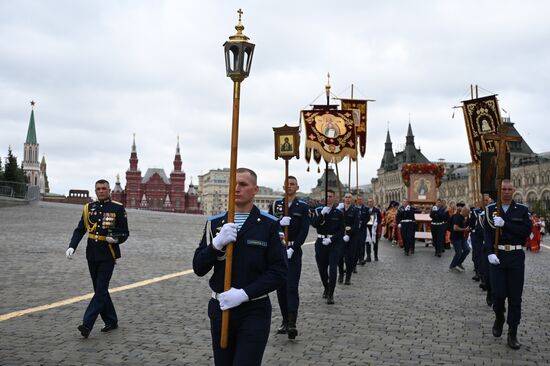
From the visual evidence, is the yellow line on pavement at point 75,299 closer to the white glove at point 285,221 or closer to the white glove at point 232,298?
the white glove at point 285,221

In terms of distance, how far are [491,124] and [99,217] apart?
1451cm

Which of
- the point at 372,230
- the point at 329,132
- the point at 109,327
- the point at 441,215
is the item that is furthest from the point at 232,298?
the point at 441,215

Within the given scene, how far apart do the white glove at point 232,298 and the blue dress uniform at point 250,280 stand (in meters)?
0.06

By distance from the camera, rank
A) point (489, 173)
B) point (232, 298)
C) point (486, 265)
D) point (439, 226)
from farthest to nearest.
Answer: point (439, 226) → point (486, 265) → point (489, 173) → point (232, 298)

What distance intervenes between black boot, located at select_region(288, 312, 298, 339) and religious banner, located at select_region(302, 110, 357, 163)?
839 cm

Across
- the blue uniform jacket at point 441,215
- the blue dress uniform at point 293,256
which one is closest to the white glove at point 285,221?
the blue dress uniform at point 293,256

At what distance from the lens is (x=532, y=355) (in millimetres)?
7086

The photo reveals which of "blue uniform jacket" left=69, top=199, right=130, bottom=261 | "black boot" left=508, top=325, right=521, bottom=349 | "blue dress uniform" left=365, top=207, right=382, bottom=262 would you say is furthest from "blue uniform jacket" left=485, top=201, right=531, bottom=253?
"blue dress uniform" left=365, top=207, right=382, bottom=262

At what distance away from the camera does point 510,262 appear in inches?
309

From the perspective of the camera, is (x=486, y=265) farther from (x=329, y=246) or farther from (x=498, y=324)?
(x=498, y=324)

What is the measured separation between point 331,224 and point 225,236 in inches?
258

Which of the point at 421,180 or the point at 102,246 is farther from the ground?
the point at 421,180

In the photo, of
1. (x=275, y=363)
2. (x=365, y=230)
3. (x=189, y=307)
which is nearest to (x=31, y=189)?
(x=365, y=230)

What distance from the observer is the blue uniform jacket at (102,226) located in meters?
8.05
